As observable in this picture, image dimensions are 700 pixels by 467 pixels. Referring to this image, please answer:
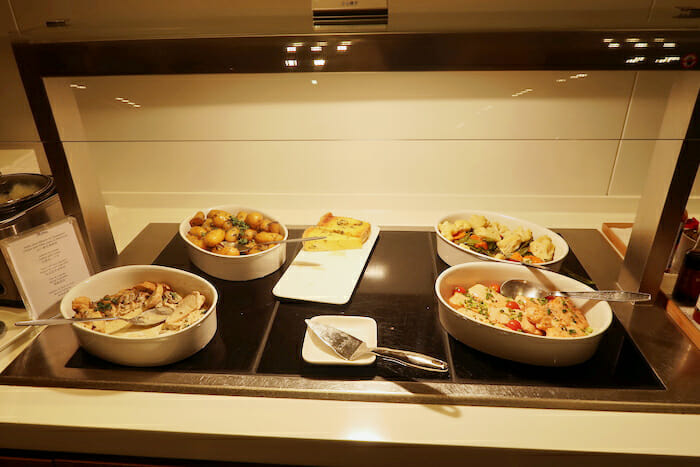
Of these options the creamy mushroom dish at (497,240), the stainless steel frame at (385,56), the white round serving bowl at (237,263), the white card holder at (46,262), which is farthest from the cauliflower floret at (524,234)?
the white card holder at (46,262)

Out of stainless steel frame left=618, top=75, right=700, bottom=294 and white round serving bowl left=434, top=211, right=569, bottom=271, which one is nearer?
stainless steel frame left=618, top=75, right=700, bottom=294

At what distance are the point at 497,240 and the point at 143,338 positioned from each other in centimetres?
88

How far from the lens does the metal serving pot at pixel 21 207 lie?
102cm

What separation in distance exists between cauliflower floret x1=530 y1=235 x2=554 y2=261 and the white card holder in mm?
1128

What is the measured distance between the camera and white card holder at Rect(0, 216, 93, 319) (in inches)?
36.9

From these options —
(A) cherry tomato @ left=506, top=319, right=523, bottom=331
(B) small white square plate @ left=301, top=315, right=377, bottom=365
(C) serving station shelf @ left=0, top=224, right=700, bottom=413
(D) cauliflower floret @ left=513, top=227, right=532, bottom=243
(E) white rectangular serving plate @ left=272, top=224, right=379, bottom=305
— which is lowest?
(C) serving station shelf @ left=0, top=224, right=700, bottom=413

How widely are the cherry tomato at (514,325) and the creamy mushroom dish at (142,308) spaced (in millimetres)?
646

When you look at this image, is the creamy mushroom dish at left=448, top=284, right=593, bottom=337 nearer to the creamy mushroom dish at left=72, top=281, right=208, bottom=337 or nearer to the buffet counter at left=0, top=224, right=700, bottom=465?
the buffet counter at left=0, top=224, right=700, bottom=465

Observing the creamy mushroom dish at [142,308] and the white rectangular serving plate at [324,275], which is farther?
the white rectangular serving plate at [324,275]

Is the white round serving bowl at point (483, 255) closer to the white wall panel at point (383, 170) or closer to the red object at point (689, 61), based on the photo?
the white wall panel at point (383, 170)

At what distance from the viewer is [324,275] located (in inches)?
45.4

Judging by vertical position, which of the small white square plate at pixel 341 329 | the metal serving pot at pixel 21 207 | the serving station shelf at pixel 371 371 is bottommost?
the serving station shelf at pixel 371 371

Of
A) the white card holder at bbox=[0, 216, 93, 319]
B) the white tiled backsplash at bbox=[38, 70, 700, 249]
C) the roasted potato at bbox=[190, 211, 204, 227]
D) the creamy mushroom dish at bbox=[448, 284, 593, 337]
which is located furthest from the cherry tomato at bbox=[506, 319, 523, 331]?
the white card holder at bbox=[0, 216, 93, 319]

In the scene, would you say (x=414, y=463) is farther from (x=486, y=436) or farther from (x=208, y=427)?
(x=208, y=427)
